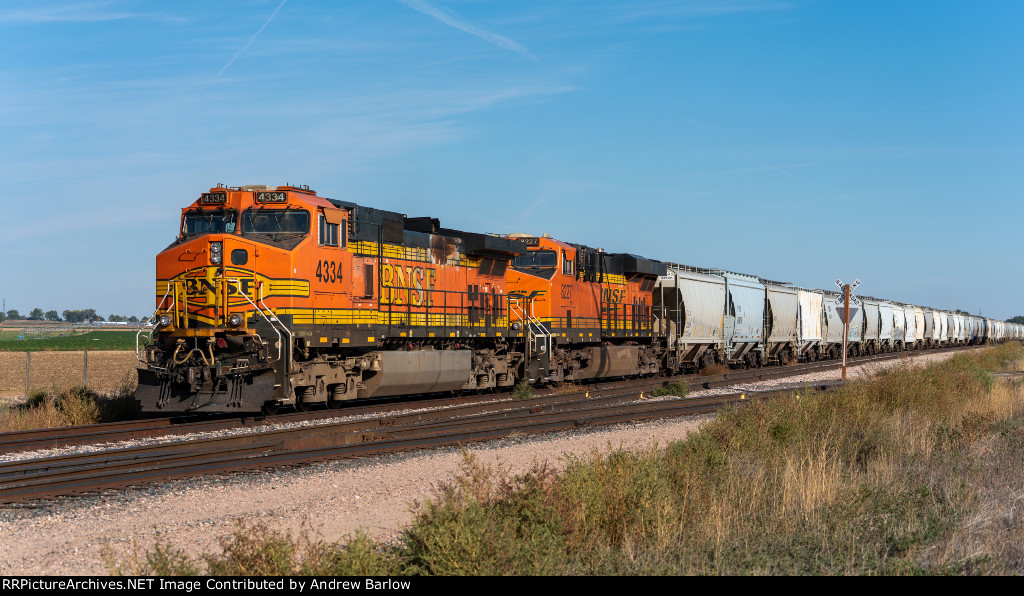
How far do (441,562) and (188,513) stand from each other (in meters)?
3.62

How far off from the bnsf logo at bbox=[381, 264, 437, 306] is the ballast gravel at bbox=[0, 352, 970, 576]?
6.90 meters

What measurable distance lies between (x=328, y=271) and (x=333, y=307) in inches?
28.4

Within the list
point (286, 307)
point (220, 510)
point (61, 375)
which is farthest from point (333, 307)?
point (61, 375)

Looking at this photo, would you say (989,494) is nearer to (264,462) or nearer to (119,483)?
(264,462)

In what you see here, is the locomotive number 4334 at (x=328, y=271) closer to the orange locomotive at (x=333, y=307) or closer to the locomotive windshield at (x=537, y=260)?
the orange locomotive at (x=333, y=307)

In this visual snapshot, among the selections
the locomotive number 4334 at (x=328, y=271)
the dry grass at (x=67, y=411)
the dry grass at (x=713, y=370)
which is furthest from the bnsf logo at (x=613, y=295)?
the dry grass at (x=67, y=411)

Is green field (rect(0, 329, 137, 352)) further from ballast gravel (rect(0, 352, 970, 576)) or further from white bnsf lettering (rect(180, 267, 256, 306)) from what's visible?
ballast gravel (rect(0, 352, 970, 576))

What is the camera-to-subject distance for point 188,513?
8.25 m

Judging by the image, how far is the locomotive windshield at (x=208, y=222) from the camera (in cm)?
1567

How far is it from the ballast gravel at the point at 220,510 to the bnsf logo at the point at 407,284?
6905 mm

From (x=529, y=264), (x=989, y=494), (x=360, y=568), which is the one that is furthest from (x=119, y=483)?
(x=529, y=264)

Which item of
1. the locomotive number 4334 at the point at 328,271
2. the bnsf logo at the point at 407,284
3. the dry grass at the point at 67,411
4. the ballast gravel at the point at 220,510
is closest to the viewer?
the ballast gravel at the point at 220,510

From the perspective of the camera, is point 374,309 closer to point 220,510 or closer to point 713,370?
point 220,510
